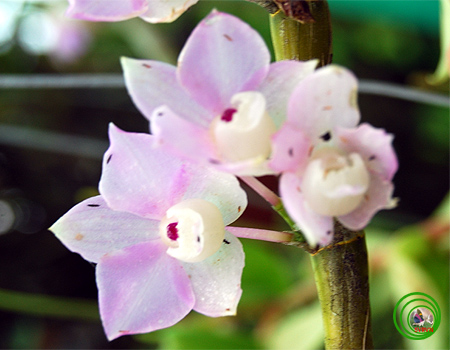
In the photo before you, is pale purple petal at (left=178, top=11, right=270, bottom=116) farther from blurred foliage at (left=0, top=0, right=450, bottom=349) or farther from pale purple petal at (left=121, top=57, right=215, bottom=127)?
blurred foliage at (left=0, top=0, right=450, bottom=349)

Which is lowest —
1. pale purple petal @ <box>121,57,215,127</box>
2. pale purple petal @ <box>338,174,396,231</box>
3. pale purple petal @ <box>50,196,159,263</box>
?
pale purple petal @ <box>50,196,159,263</box>

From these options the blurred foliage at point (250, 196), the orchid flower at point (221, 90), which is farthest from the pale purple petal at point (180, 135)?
the blurred foliage at point (250, 196)

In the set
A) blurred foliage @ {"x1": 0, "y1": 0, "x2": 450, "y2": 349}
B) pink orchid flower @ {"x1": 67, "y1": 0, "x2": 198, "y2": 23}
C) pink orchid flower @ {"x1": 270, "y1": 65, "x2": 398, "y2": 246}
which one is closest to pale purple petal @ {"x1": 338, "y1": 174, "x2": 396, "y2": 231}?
pink orchid flower @ {"x1": 270, "y1": 65, "x2": 398, "y2": 246}

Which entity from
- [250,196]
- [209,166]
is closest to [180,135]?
[209,166]

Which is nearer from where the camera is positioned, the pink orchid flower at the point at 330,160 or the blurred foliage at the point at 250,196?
the pink orchid flower at the point at 330,160

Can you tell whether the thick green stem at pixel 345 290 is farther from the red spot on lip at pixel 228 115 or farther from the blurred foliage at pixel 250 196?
the blurred foliage at pixel 250 196
